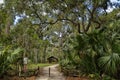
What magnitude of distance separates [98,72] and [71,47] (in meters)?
2.81

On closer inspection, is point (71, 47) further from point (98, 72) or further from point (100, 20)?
point (100, 20)

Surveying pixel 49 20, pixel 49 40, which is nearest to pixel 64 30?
pixel 49 40

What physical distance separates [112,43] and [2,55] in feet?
26.2

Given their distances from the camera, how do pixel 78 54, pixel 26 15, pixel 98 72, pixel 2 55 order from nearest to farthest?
pixel 98 72, pixel 78 54, pixel 2 55, pixel 26 15

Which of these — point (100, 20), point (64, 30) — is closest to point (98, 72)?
→ point (100, 20)

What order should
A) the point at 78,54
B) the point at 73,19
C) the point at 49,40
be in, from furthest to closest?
1. the point at 49,40
2. the point at 73,19
3. the point at 78,54

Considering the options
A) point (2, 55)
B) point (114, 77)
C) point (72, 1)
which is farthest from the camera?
point (72, 1)

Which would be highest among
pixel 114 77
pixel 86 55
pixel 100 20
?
pixel 100 20

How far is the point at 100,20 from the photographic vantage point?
23.1 metres

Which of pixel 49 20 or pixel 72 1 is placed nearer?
pixel 72 1

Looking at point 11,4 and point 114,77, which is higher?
point 11,4

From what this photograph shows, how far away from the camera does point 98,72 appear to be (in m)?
15.3

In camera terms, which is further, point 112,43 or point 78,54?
point 78,54

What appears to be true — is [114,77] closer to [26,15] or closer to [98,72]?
[98,72]
